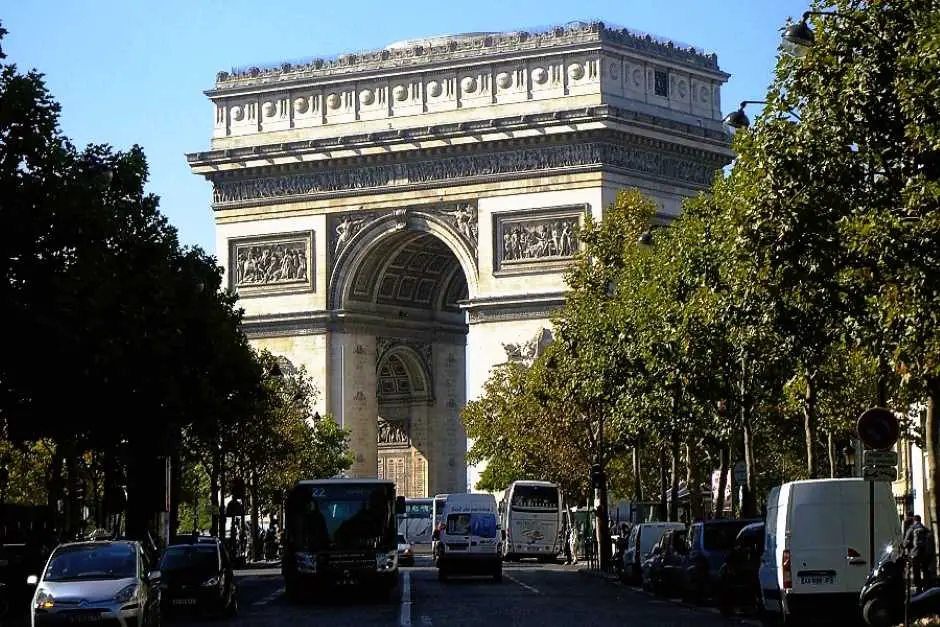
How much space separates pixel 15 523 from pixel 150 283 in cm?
2320

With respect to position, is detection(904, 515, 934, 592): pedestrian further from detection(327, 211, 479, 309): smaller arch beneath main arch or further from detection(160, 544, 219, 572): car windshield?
detection(327, 211, 479, 309): smaller arch beneath main arch

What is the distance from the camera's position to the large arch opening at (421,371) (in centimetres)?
11138

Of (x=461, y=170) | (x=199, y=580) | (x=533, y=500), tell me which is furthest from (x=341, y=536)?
(x=461, y=170)

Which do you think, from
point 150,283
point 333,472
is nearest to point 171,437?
point 150,283

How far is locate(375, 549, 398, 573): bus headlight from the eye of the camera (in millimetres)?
48531

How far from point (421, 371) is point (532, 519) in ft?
85.5

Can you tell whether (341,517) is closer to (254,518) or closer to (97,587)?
(97,587)

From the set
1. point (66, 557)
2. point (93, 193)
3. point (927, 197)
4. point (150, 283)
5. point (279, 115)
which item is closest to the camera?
point (927, 197)

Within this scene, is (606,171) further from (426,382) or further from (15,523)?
(15,523)

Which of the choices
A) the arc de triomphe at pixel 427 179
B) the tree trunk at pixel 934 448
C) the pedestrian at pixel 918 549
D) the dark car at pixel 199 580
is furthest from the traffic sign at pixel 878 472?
the arc de triomphe at pixel 427 179

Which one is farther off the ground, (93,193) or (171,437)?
(93,193)

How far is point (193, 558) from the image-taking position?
43531 millimetres

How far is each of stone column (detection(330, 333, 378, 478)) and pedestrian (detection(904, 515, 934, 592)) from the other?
237ft

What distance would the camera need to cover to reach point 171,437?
63.7 m
